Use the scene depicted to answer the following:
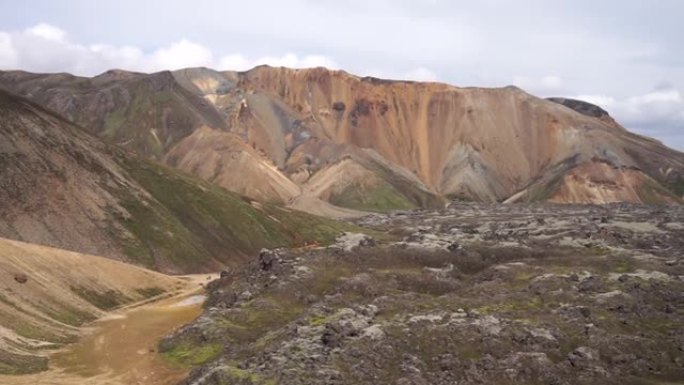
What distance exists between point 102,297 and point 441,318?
46.6 meters

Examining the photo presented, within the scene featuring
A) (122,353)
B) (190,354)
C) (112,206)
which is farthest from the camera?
(112,206)

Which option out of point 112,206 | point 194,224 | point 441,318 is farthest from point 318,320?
point 194,224

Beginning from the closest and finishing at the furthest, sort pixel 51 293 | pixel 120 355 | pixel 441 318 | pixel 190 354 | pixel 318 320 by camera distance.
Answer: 1. pixel 441 318
2. pixel 190 354
3. pixel 318 320
4. pixel 120 355
5. pixel 51 293

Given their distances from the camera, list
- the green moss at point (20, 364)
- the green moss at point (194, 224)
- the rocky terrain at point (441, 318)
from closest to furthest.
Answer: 1. the rocky terrain at point (441, 318)
2. the green moss at point (20, 364)
3. the green moss at point (194, 224)

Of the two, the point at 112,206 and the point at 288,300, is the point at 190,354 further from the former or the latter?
the point at 112,206

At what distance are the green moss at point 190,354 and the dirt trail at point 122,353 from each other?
3.71 ft

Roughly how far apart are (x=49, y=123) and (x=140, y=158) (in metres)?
21.8

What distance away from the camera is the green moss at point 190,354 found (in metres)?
62.7

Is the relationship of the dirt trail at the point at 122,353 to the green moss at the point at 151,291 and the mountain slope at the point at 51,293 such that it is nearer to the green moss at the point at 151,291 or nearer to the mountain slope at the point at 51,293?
the mountain slope at the point at 51,293

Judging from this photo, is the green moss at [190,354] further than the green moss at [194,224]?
No

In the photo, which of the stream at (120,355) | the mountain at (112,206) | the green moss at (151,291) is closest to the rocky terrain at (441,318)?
the stream at (120,355)

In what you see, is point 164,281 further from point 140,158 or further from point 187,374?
point 140,158

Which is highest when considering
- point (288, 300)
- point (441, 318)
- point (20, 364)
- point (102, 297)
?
point (441, 318)

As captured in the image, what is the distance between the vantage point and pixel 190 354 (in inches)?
2530
